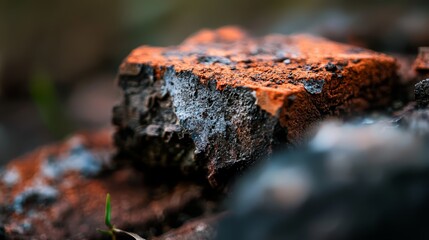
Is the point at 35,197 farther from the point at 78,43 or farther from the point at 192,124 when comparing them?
the point at 78,43

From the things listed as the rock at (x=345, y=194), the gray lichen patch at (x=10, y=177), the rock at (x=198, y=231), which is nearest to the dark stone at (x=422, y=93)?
the rock at (x=345, y=194)

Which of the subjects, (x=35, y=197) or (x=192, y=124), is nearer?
(x=192, y=124)

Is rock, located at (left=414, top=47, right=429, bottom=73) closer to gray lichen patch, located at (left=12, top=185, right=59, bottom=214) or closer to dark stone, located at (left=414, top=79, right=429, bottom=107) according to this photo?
dark stone, located at (left=414, top=79, right=429, bottom=107)

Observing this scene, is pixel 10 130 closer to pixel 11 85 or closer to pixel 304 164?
pixel 11 85

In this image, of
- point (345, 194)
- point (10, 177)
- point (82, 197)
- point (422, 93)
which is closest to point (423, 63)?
point (422, 93)

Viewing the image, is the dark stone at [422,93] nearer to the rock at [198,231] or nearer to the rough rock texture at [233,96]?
the rough rock texture at [233,96]

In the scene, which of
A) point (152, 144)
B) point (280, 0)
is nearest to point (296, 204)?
point (152, 144)
